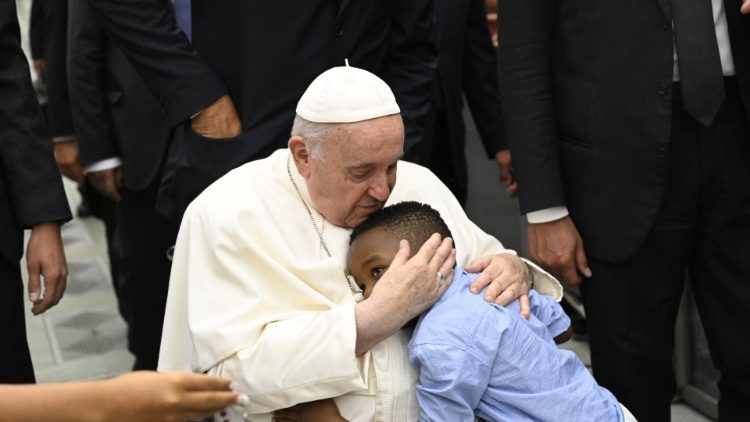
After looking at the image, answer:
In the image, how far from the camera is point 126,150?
4180 mm

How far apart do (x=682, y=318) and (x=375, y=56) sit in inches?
71.6

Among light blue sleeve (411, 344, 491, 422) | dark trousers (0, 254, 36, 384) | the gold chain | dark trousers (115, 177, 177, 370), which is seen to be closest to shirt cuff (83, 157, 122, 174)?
dark trousers (115, 177, 177, 370)

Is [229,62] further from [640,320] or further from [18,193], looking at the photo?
[640,320]

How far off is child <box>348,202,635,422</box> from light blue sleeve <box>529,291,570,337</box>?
0.34ft

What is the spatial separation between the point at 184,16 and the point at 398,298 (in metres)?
Answer: 1.35

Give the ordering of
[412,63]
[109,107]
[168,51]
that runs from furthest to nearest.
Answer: [109,107]
[412,63]
[168,51]

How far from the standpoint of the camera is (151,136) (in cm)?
408

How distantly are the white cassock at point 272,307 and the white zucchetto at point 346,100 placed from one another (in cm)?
24

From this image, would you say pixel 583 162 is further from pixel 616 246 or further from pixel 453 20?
pixel 453 20

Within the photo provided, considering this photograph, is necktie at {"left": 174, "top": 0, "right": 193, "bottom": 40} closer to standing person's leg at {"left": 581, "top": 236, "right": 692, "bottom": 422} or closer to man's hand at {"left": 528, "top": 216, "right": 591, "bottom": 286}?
man's hand at {"left": 528, "top": 216, "right": 591, "bottom": 286}

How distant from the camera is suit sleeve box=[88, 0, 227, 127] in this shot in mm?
3209

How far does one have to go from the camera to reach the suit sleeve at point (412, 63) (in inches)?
136

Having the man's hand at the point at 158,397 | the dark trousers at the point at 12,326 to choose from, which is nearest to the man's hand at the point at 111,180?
the dark trousers at the point at 12,326

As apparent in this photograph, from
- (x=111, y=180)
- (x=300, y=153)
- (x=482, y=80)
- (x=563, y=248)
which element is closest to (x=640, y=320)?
(x=563, y=248)
